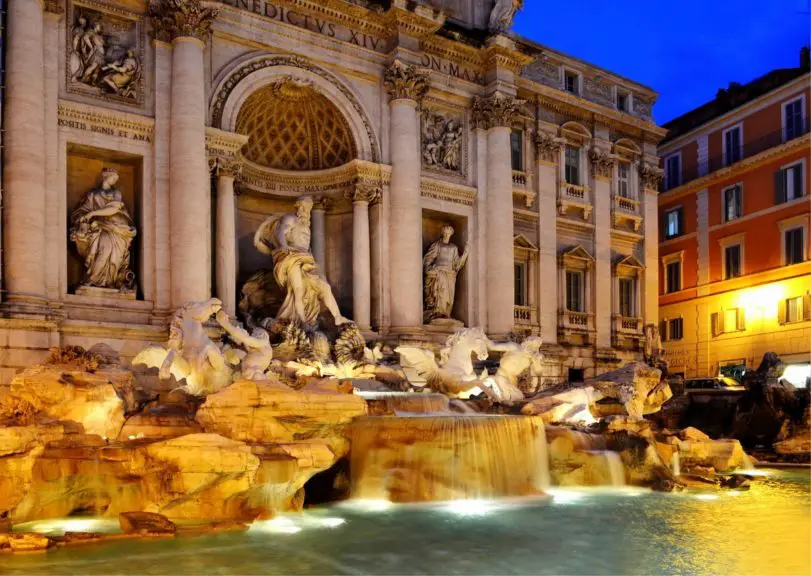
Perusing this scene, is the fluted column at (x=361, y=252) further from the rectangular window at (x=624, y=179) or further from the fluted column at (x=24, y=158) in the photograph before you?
the rectangular window at (x=624, y=179)

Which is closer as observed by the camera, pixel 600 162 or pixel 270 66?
pixel 270 66

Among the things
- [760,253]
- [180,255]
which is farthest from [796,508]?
[760,253]

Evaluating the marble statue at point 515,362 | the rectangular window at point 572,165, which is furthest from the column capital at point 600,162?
the marble statue at point 515,362

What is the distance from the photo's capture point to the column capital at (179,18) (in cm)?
1661

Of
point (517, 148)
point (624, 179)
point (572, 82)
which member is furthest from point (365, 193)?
point (624, 179)

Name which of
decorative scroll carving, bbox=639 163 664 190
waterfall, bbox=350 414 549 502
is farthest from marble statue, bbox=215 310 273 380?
decorative scroll carving, bbox=639 163 664 190

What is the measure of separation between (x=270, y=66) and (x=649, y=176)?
14.5 m

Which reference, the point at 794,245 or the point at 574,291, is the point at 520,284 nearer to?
the point at 574,291

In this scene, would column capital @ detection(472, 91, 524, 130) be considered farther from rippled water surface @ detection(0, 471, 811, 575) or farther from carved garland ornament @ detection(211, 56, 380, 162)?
rippled water surface @ detection(0, 471, 811, 575)

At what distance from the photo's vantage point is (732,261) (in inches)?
1252

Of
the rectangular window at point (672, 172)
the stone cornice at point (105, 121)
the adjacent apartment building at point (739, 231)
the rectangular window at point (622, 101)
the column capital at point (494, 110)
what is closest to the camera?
the stone cornice at point (105, 121)

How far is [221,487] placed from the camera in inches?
391

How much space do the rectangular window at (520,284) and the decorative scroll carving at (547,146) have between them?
340 centimetres

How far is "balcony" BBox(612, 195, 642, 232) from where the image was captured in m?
26.3
